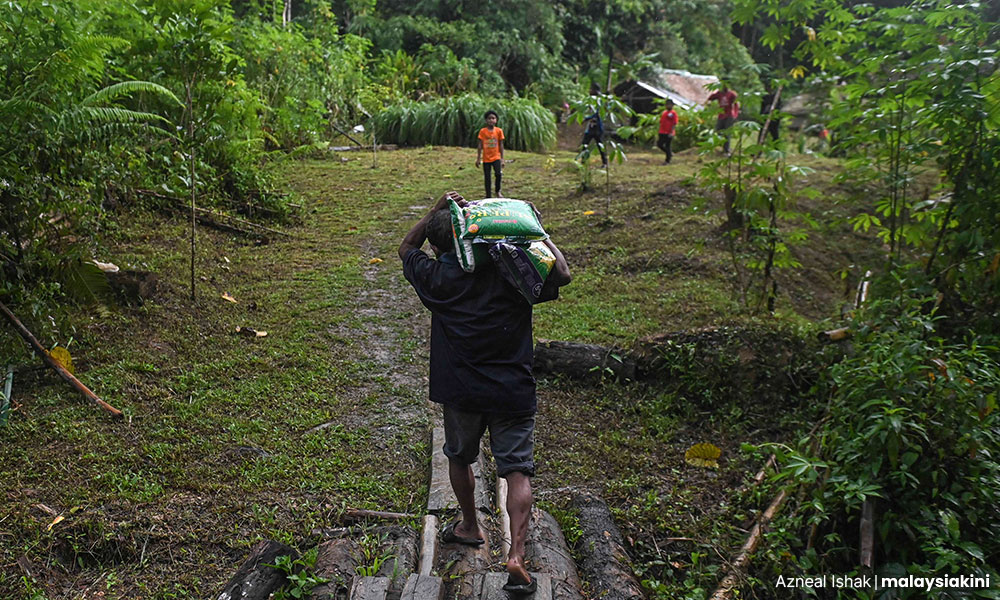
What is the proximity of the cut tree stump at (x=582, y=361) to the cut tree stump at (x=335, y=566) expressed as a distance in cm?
253

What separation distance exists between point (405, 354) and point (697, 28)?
2655 centimetres

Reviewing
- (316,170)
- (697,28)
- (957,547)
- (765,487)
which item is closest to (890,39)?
(765,487)

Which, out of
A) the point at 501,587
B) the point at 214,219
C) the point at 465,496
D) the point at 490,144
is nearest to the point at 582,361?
the point at 465,496

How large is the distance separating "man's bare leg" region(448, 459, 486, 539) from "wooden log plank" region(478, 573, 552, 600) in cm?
29

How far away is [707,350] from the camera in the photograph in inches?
213

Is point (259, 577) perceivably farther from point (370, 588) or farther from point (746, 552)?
point (746, 552)

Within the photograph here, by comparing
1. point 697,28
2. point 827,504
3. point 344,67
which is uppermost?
point 697,28

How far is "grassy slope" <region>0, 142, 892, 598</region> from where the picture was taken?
3383 mm

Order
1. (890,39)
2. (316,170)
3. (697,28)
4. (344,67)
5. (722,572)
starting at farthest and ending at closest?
(697,28), (344,67), (316,170), (890,39), (722,572)

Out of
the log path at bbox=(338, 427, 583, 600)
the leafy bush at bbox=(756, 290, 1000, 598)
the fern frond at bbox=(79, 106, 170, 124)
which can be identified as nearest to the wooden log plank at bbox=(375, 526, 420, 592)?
the log path at bbox=(338, 427, 583, 600)

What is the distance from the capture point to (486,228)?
288 cm

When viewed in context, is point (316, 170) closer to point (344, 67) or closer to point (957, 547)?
point (344, 67)

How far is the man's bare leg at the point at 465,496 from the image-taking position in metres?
3.21

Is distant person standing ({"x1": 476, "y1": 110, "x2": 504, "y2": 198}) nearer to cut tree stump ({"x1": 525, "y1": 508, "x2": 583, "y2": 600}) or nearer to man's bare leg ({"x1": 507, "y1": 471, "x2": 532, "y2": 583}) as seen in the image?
cut tree stump ({"x1": 525, "y1": 508, "x2": 583, "y2": 600})
